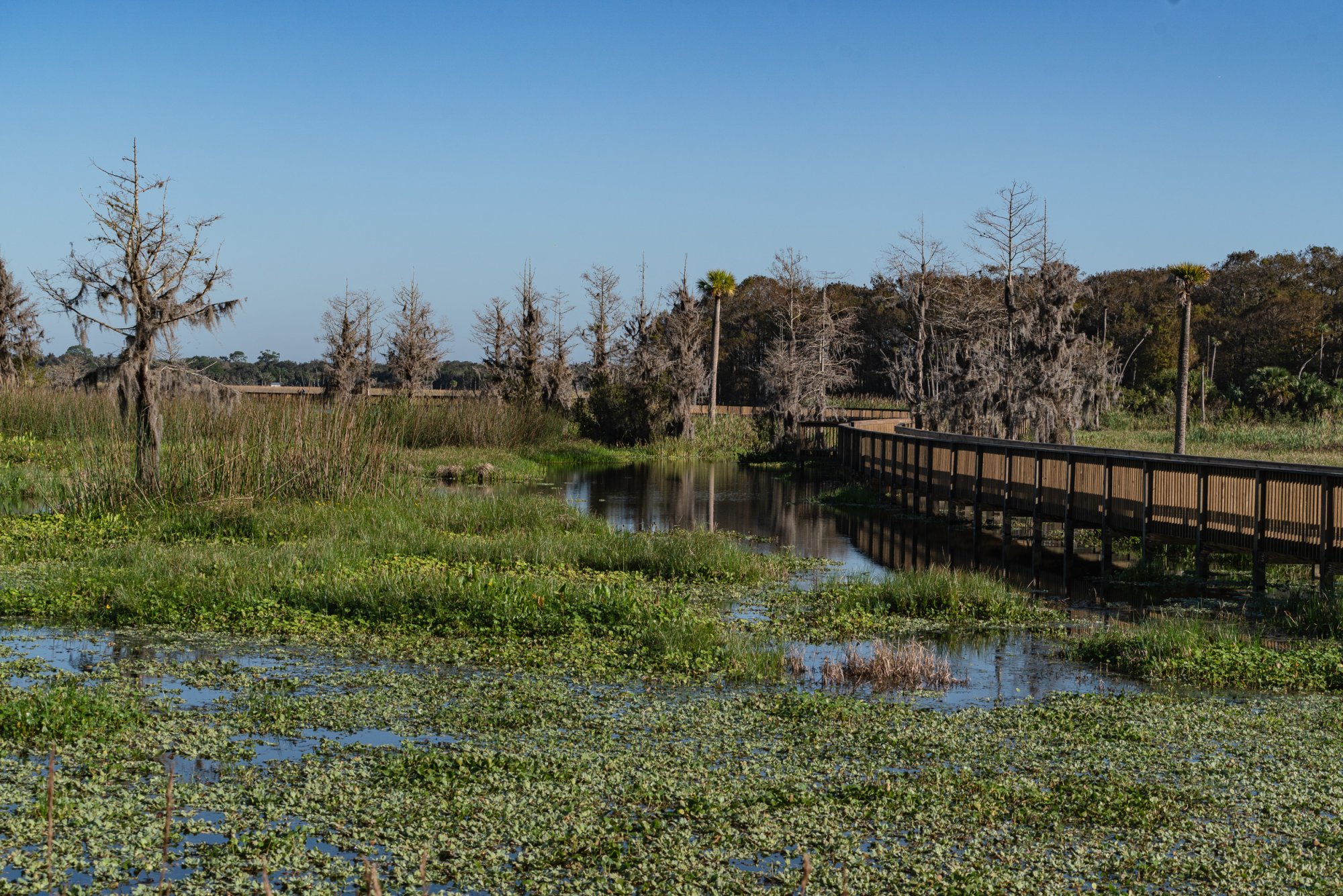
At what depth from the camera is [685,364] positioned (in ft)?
163

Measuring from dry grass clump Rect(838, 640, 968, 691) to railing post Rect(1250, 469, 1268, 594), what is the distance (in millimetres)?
6549

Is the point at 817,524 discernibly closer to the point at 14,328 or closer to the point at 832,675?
the point at 832,675

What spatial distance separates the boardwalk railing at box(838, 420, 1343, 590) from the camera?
1444cm

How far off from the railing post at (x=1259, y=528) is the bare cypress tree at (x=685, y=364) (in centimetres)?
3547

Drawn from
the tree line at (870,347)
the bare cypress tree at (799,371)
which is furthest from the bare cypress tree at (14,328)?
the bare cypress tree at (799,371)

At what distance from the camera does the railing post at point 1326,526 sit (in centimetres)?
1385

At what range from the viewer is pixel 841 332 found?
188 ft

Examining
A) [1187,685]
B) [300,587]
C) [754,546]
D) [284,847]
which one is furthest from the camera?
[754,546]

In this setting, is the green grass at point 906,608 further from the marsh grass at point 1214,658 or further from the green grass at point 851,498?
the green grass at point 851,498

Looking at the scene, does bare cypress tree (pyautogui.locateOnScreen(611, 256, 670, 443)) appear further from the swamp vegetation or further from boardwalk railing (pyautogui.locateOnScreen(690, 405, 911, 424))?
the swamp vegetation

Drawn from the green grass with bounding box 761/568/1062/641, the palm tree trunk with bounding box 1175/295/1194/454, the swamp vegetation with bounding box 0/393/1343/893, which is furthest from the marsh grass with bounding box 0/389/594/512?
the palm tree trunk with bounding box 1175/295/1194/454

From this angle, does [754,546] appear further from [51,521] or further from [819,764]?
[819,764]

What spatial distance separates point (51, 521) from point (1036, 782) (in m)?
Answer: 15.0

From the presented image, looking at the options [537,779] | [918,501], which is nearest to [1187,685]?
[537,779]
